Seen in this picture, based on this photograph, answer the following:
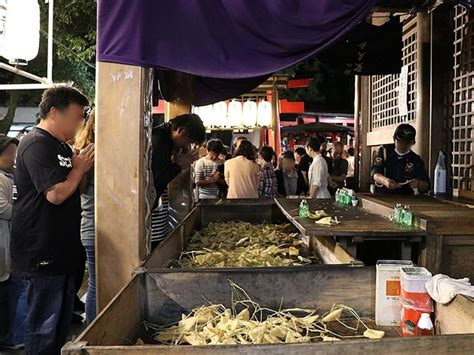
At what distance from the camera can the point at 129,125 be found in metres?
3.48

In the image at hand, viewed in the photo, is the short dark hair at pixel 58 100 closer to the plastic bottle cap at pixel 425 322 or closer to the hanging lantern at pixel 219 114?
the plastic bottle cap at pixel 425 322

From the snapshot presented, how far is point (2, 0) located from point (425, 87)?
572 cm

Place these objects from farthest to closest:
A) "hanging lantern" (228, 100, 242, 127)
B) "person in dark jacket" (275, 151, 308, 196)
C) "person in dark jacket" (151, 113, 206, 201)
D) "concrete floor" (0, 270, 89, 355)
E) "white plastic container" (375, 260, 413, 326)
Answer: "hanging lantern" (228, 100, 242, 127), "person in dark jacket" (275, 151, 308, 196), "concrete floor" (0, 270, 89, 355), "person in dark jacket" (151, 113, 206, 201), "white plastic container" (375, 260, 413, 326)

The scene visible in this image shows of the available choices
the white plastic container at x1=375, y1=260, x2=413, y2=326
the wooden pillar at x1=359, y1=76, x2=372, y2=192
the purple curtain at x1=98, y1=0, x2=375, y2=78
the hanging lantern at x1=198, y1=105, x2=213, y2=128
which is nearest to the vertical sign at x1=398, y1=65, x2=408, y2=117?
the wooden pillar at x1=359, y1=76, x2=372, y2=192

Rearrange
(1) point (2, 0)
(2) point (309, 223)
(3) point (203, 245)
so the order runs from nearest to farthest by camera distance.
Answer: (2) point (309, 223), (3) point (203, 245), (1) point (2, 0)

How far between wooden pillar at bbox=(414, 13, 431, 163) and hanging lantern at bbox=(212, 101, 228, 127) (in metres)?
6.94

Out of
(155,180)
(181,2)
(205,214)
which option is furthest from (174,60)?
(205,214)

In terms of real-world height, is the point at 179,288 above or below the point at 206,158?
below

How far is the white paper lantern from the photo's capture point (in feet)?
44.1

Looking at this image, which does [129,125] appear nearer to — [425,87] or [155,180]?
[155,180]

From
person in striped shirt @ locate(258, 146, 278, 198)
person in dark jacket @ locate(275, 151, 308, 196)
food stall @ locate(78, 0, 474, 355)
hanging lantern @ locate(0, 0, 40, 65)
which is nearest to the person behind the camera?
food stall @ locate(78, 0, 474, 355)

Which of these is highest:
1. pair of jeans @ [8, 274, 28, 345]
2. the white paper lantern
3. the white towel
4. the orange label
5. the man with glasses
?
the white paper lantern

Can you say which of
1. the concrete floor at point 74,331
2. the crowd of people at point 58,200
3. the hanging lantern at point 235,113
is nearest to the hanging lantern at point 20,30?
the crowd of people at point 58,200

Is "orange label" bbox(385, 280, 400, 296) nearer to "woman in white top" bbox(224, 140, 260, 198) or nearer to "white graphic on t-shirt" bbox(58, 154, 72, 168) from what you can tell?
"white graphic on t-shirt" bbox(58, 154, 72, 168)
